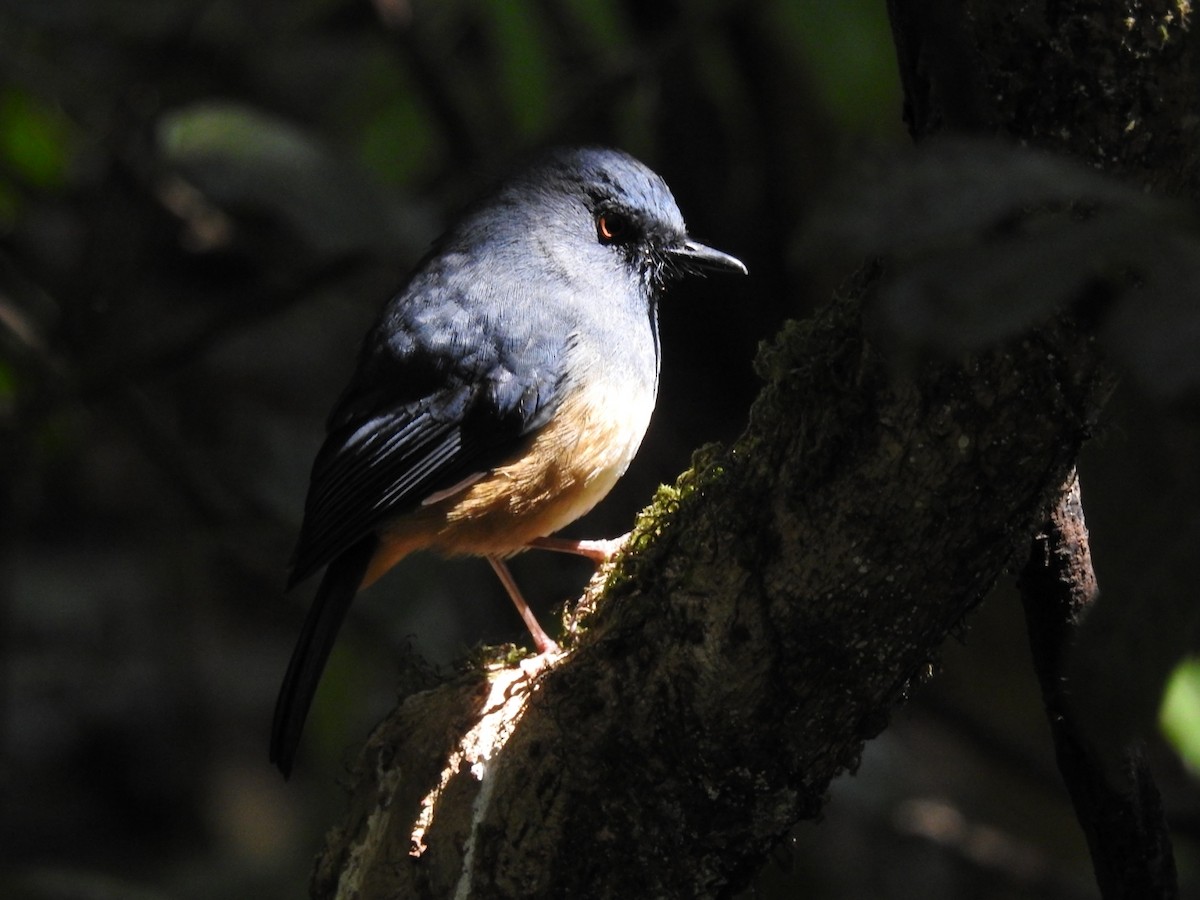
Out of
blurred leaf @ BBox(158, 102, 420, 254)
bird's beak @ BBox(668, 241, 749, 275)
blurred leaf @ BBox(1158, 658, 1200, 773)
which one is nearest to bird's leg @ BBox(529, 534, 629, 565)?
bird's beak @ BBox(668, 241, 749, 275)

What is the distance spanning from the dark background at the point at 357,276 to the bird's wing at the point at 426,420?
1.30 ft

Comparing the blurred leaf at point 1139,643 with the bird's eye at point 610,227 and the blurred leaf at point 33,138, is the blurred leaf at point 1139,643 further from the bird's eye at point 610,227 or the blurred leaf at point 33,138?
the blurred leaf at point 33,138

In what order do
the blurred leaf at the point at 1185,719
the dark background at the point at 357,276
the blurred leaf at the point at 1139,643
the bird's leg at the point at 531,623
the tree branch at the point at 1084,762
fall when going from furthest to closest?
the dark background at the point at 357,276 → the bird's leg at the point at 531,623 → the blurred leaf at the point at 1185,719 → the tree branch at the point at 1084,762 → the blurred leaf at the point at 1139,643

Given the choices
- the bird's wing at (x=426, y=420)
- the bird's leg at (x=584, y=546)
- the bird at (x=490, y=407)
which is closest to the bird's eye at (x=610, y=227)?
the bird at (x=490, y=407)

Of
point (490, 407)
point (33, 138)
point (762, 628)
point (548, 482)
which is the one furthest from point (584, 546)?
point (33, 138)

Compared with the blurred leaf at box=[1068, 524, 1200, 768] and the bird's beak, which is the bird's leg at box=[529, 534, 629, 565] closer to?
the bird's beak

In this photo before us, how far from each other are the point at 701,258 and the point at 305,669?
1.57 metres

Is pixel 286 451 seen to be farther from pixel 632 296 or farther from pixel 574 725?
pixel 574 725

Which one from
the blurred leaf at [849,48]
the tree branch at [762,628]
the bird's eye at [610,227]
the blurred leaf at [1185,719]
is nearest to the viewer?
the tree branch at [762,628]

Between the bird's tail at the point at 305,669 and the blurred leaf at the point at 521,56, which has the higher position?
the blurred leaf at the point at 521,56

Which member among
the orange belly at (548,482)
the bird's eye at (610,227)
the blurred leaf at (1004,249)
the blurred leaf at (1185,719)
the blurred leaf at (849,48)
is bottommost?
the blurred leaf at (1185,719)

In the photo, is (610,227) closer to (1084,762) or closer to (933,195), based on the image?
(1084,762)

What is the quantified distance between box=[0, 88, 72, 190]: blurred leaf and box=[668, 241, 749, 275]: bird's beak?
8.99 feet

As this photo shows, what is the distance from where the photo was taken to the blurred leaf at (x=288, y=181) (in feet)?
13.6
